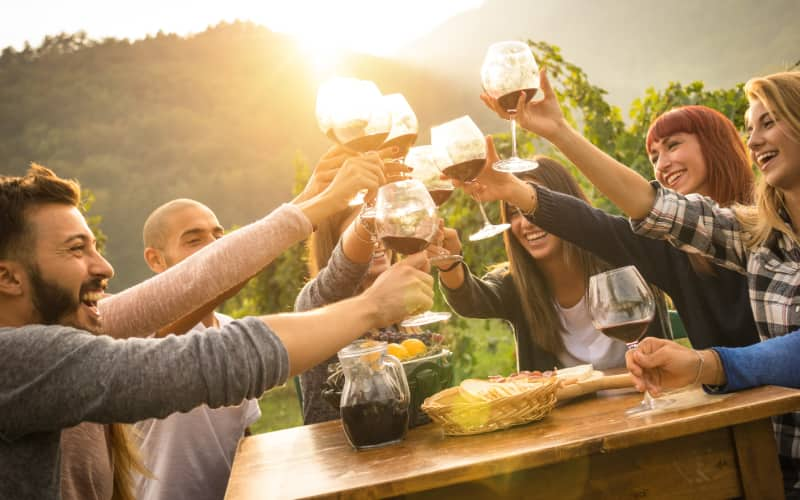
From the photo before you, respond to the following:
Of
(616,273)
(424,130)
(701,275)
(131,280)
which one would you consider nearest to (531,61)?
(616,273)

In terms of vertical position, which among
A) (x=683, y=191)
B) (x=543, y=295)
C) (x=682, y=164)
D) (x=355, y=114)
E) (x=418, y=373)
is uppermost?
(x=355, y=114)

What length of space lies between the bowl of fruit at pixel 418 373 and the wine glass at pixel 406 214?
425 millimetres

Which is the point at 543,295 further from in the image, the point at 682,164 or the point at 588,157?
the point at 588,157

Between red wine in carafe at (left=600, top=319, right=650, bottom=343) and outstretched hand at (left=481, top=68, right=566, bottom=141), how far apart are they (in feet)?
2.09

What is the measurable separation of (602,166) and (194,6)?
15999 millimetres

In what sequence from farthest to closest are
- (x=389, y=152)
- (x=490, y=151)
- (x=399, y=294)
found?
(x=490, y=151), (x=389, y=152), (x=399, y=294)

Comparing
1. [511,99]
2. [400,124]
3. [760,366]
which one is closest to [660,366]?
[760,366]

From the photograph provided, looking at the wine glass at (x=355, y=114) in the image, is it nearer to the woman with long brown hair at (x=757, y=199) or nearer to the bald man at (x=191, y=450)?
the woman with long brown hair at (x=757, y=199)

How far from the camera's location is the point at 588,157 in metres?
1.93

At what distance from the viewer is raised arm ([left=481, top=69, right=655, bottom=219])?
1903 mm

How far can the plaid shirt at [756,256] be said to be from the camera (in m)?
1.75

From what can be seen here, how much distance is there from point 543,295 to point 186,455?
4.93ft

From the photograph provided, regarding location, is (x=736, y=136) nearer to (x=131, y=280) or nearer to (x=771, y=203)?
(x=771, y=203)

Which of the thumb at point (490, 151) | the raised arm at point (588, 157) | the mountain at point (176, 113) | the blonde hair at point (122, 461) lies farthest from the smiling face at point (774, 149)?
the mountain at point (176, 113)
